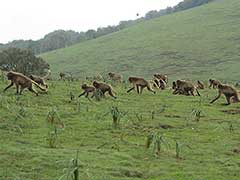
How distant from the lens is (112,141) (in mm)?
15531

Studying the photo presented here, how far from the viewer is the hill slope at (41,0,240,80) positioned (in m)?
74.4

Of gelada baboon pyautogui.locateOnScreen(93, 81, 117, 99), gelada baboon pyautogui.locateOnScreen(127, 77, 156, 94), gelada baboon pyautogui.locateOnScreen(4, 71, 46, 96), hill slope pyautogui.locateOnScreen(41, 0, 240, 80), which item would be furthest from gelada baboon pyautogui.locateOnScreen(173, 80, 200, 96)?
hill slope pyautogui.locateOnScreen(41, 0, 240, 80)

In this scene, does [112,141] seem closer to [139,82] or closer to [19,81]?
[19,81]

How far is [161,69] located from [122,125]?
56766 millimetres

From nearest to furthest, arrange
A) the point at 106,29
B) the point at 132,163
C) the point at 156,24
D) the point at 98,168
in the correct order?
the point at 98,168 < the point at 132,163 < the point at 156,24 < the point at 106,29

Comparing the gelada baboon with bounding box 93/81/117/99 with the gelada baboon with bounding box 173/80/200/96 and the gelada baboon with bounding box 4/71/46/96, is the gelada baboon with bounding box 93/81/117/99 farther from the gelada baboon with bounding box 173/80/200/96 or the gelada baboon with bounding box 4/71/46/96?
the gelada baboon with bounding box 173/80/200/96

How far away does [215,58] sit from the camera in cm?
7662

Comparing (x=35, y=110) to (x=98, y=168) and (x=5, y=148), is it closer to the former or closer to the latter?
(x=5, y=148)

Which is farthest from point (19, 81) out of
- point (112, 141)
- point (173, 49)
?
point (173, 49)

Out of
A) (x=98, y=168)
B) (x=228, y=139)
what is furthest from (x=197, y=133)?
(x=98, y=168)

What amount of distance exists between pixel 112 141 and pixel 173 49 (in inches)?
2722

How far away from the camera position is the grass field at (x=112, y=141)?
A: 12.5 meters

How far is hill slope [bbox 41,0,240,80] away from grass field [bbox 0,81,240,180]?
147 feet

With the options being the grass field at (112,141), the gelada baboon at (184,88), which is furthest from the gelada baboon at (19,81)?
the gelada baboon at (184,88)
